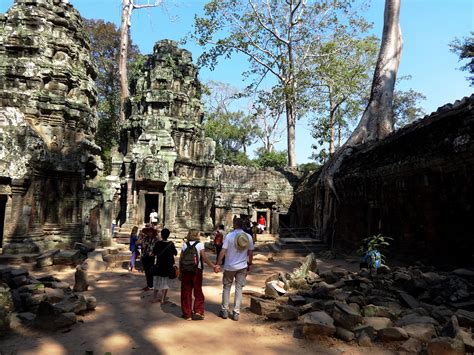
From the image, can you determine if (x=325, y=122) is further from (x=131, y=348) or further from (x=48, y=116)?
(x=131, y=348)

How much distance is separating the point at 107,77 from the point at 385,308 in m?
28.1

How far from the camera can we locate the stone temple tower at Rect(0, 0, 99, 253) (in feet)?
30.3

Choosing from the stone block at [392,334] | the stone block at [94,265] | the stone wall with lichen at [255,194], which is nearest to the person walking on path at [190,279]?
the stone block at [392,334]

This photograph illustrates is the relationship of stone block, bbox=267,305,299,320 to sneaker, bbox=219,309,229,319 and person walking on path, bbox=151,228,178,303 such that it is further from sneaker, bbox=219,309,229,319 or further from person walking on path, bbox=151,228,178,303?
person walking on path, bbox=151,228,178,303

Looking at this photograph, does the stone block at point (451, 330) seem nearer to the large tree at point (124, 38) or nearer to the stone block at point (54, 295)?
the stone block at point (54, 295)

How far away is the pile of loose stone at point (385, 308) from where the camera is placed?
151 inches

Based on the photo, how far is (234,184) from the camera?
79.3 ft

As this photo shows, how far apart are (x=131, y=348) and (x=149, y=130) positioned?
15.8 metres

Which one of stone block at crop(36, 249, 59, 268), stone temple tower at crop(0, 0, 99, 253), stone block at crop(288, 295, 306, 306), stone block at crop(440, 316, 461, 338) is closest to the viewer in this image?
stone block at crop(440, 316, 461, 338)

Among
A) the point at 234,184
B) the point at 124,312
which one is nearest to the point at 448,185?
the point at 124,312

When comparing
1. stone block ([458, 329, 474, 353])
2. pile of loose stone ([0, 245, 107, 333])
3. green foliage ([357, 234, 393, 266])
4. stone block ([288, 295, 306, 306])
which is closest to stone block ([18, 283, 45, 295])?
pile of loose stone ([0, 245, 107, 333])

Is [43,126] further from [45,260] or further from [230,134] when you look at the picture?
[230,134]

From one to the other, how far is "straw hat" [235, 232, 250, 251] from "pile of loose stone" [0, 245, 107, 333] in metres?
2.31

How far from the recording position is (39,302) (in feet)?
16.6
